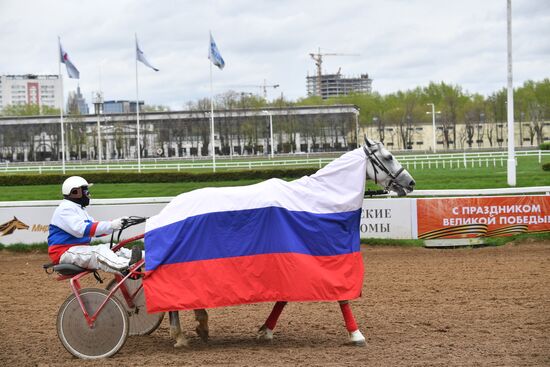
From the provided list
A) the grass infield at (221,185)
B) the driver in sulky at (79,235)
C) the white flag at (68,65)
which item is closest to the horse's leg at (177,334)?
the driver in sulky at (79,235)

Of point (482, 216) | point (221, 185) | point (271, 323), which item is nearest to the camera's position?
point (271, 323)

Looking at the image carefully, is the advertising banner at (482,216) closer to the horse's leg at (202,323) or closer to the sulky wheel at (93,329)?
the horse's leg at (202,323)

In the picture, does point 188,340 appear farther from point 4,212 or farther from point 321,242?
point 4,212

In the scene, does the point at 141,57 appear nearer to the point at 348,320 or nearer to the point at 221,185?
the point at 221,185

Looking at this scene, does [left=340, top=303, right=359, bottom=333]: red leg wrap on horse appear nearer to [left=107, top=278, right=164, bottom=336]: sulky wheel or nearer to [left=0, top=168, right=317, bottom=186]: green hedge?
Answer: [left=107, top=278, right=164, bottom=336]: sulky wheel

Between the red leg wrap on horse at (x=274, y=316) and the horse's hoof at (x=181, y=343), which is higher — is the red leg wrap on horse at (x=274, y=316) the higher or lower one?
the higher one

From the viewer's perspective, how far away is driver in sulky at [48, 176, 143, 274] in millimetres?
7492

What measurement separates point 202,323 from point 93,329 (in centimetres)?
115

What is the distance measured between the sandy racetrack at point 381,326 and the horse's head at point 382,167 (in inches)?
63.0

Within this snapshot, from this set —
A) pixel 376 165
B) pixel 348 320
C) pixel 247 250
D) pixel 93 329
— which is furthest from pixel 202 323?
pixel 376 165

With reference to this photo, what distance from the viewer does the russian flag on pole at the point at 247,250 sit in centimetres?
752

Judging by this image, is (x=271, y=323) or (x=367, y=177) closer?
(x=367, y=177)

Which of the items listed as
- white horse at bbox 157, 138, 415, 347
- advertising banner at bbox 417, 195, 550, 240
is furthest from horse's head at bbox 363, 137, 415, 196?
advertising banner at bbox 417, 195, 550, 240

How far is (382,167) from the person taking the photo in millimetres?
8023
